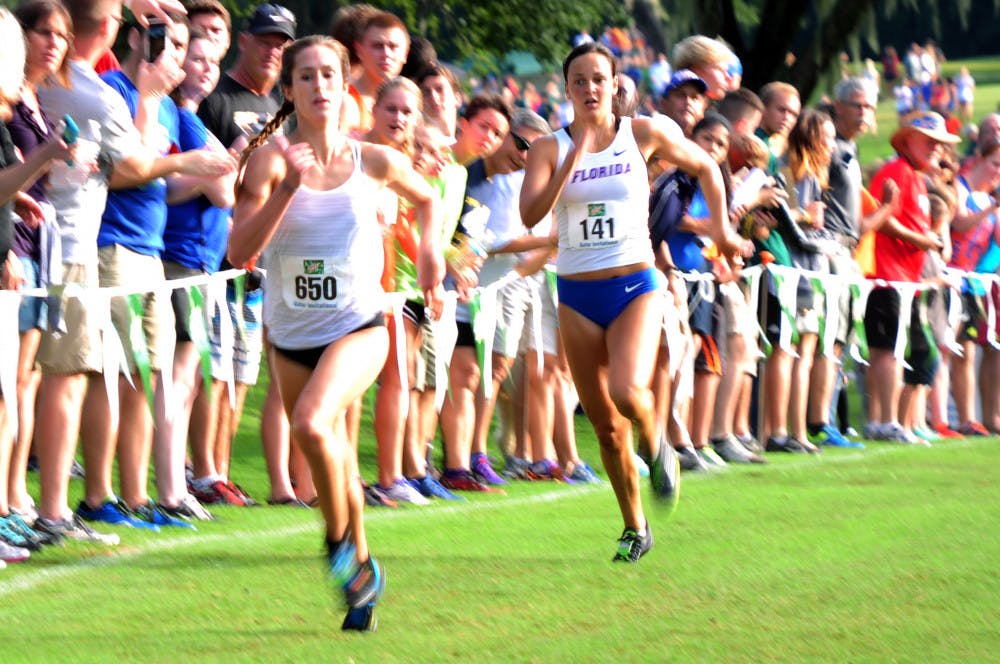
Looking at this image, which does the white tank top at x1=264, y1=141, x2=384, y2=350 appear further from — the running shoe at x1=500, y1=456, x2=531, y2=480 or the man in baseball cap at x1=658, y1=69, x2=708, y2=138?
the man in baseball cap at x1=658, y1=69, x2=708, y2=138

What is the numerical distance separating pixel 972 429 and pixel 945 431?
10.5 inches

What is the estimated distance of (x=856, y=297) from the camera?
1442 centimetres

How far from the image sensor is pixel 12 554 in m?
7.60

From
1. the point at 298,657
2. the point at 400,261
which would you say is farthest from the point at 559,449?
the point at 298,657

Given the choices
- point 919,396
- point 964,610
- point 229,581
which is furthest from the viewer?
point 919,396

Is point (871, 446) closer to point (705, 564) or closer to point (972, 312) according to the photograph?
point (972, 312)

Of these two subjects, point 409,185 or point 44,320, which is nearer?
point 409,185

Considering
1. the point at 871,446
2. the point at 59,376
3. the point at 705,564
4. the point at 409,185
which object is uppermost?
the point at 409,185

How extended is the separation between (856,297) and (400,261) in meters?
5.25

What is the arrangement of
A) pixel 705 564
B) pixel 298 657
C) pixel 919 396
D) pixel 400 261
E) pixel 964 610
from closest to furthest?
pixel 298 657
pixel 964 610
pixel 705 564
pixel 400 261
pixel 919 396

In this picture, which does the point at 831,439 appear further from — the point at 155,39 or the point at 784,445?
the point at 155,39

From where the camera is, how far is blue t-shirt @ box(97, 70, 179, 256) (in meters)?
8.80

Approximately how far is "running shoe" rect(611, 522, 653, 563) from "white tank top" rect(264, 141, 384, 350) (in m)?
1.87

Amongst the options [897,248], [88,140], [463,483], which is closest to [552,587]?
[88,140]
